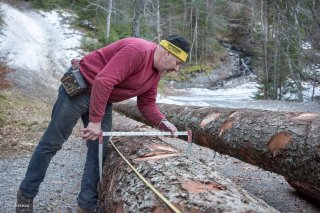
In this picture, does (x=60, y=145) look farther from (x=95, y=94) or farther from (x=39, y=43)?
(x=39, y=43)

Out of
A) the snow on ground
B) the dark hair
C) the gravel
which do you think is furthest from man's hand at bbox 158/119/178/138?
the snow on ground

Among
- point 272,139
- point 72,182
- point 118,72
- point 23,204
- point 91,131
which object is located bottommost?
point 72,182

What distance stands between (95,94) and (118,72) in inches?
10.4

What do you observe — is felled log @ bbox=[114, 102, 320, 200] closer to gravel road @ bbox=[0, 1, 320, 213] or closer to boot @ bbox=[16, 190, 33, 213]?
gravel road @ bbox=[0, 1, 320, 213]

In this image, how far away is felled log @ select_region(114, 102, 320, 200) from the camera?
325cm

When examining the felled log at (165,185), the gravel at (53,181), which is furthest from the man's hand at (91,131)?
the gravel at (53,181)

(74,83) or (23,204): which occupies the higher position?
(74,83)

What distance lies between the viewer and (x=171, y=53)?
3.16 m

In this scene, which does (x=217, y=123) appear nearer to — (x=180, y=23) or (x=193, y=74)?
(x=193, y=74)

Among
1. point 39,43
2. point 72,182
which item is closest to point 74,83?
point 72,182

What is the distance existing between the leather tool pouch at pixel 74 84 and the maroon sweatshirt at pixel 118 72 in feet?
0.18

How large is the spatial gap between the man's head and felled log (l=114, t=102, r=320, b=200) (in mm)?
1284

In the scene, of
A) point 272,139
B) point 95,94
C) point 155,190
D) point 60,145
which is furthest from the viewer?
point 272,139

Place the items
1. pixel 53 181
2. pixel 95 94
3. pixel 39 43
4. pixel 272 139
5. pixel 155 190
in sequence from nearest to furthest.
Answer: pixel 155 190 < pixel 95 94 < pixel 272 139 < pixel 53 181 < pixel 39 43
